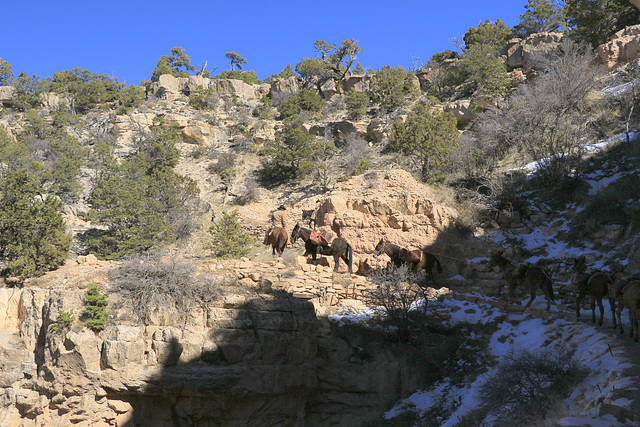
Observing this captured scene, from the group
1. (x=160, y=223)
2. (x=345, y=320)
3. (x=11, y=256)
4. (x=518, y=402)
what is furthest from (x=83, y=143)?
(x=518, y=402)

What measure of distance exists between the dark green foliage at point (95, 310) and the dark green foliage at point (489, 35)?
4878 cm

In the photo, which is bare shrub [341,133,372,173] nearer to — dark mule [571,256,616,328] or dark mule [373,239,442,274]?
dark mule [373,239,442,274]

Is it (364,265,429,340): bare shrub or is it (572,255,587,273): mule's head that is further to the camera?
(572,255,587,273): mule's head

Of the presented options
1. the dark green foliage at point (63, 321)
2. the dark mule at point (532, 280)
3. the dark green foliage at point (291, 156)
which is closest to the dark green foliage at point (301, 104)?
the dark green foliage at point (291, 156)

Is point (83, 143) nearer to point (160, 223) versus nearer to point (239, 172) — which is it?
point (239, 172)

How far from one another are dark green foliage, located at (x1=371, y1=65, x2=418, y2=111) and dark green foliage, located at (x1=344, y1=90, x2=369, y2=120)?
1590mm

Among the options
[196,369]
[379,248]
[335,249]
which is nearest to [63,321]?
[196,369]

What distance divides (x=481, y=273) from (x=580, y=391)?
8.86 metres

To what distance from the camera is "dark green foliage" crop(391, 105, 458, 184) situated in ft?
91.6

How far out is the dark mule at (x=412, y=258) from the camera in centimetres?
1711

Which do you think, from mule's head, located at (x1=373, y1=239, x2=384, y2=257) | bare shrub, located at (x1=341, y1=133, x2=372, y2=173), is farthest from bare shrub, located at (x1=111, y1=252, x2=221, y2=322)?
bare shrub, located at (x1=341, y1=133, x2=372, y2=173)

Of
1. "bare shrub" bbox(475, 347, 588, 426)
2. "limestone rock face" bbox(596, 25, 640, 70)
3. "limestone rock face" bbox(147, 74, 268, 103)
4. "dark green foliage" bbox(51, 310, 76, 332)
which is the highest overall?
"limestone rock face" bbox(147, 74, 268, 103)

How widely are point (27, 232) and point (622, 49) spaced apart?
124ft

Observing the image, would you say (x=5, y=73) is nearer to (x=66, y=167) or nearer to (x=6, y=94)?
(x=6, y=94)
